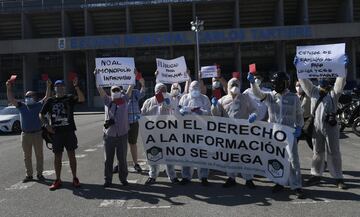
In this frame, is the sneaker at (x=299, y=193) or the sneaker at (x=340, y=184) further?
the sneaker at (x=340, y=184)

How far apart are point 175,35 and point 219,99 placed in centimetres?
4286

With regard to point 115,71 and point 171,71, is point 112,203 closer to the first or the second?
point 115,71

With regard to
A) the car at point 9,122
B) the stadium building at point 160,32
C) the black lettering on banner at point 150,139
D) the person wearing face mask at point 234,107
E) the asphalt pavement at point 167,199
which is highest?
the stadium building at point 160,32

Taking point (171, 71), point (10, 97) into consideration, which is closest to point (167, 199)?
point (10, 97)

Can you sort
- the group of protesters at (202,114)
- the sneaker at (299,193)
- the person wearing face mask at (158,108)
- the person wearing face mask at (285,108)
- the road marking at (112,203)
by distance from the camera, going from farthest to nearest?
the person wearing face mask at (158,108)
the group of protesters at (202,114)
the person wearing face mask at (285,108)
the sneaker at (299,193)
the road marking at (112,203)

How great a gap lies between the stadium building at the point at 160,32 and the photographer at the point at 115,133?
42.7m

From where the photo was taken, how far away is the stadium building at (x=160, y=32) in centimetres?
5072

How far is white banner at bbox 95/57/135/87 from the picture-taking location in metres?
9.28

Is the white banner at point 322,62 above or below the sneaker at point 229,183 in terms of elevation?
above

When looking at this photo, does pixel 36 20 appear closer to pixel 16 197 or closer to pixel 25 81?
pixel 25 81

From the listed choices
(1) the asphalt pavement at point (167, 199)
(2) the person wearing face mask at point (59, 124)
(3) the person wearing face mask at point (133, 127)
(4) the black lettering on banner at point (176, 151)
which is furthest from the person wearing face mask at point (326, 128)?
(2) the person wearing face mask at point (59, 124)

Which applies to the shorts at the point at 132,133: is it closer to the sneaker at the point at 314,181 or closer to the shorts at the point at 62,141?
the shorts at the point at 62,141

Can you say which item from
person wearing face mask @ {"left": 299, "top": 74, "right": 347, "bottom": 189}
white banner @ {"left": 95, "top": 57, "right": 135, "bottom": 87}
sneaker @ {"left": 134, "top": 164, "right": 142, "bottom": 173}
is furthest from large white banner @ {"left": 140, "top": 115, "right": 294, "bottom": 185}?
sneaker @ {"left": 134, "top": 164, "right": 142, "bottom": 173}

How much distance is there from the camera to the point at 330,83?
8.29 meters
